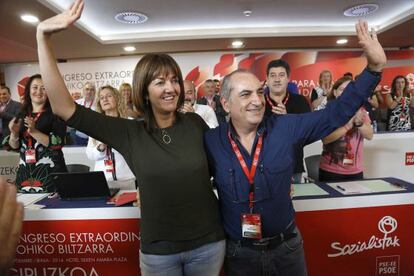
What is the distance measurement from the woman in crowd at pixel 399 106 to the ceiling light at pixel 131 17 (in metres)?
3.74

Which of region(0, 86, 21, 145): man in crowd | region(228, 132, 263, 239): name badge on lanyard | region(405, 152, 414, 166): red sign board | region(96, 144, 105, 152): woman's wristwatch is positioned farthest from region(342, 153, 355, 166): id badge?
region(0, 86, 21, 145): man in crowd

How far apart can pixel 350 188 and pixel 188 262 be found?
1.24 metres

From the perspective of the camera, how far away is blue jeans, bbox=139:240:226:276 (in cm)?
110

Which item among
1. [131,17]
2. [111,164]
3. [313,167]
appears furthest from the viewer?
[131,17]

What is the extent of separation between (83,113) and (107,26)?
424 cm

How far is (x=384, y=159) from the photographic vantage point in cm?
416

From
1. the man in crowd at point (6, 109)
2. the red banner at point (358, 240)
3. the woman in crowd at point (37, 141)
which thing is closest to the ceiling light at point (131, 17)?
the man in crowd at point (6, 109)

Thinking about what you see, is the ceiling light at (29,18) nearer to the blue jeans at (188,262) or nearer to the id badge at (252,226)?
the blue jeans at (188,262)

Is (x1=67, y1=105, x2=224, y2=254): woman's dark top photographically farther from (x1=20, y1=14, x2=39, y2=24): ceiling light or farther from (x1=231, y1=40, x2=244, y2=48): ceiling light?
(x1=231, y1=40, x2=244, y2=48): ceiling light

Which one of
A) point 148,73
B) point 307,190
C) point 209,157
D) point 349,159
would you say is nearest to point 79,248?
point 209,157

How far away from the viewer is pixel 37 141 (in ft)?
6.86

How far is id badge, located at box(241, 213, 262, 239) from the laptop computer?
955 millimetres

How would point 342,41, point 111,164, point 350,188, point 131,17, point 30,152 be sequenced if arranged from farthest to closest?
point 342,41
point 131,17
point 111,164
point 30,152
point 350,188

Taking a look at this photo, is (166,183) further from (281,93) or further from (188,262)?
(281,93)
